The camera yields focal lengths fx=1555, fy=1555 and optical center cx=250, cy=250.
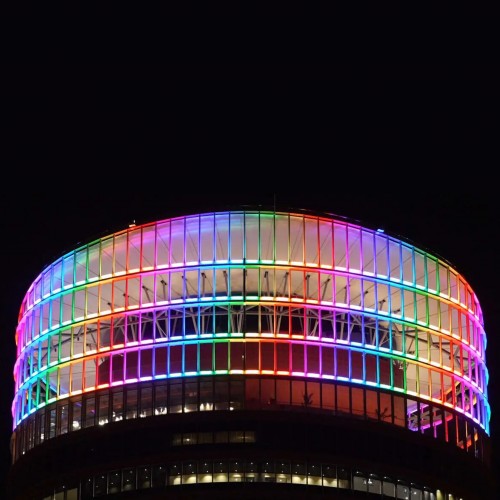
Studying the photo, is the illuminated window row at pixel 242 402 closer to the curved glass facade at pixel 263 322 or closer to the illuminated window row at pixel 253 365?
the curved glass facade at pixel 263 322

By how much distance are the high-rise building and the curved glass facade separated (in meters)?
0.18

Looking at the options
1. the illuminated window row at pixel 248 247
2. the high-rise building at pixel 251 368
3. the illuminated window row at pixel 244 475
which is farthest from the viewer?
the illuminated window row at pixel 248 247

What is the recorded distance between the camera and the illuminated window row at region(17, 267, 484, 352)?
147625 millimetres

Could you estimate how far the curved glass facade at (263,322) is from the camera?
144500 millimetres

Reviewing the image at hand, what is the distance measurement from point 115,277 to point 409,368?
97.2 feet

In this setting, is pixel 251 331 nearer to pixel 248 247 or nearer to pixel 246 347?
pixel 246 347

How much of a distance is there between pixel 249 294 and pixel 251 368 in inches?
299

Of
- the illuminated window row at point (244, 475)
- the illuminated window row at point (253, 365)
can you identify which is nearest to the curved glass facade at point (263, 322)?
the illuminated window row at point (253, 365)

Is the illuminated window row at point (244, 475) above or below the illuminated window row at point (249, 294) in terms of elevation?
below

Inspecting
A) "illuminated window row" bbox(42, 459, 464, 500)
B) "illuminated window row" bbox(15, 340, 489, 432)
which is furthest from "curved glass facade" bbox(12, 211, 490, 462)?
"illuminated window row" bbox(42, 459, 464, 500)

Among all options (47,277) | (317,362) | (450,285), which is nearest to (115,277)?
(47,277)

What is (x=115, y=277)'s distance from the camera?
150 metres

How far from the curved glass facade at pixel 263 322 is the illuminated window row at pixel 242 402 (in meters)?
0.21

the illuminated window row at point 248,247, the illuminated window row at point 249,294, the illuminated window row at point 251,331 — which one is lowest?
the illuminated window row at point 251,331
